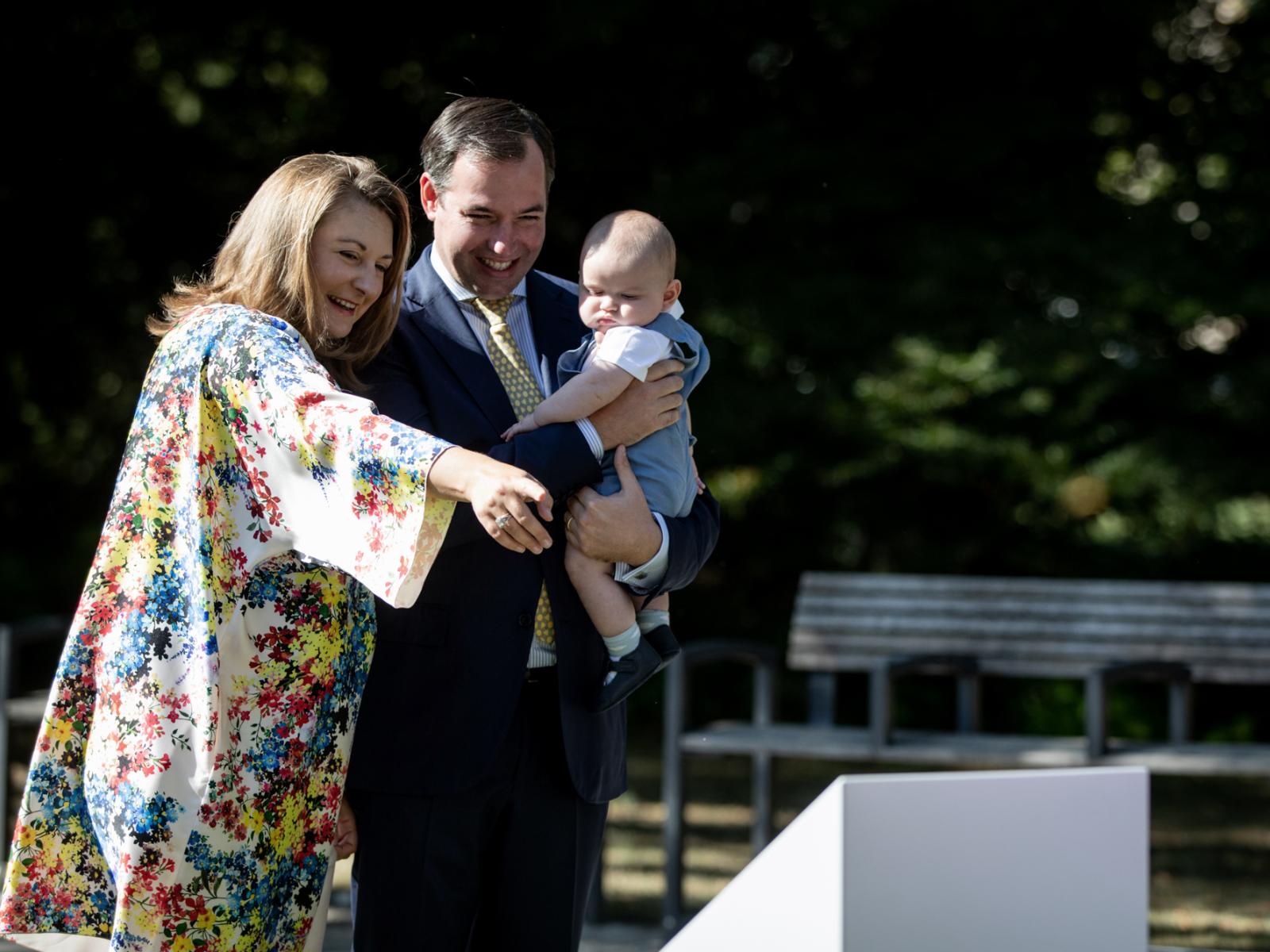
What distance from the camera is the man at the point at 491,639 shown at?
2.31 m

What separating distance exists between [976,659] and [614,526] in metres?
3.19

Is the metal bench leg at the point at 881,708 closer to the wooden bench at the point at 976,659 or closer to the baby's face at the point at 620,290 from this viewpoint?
the wooden bench at the point at 976,659

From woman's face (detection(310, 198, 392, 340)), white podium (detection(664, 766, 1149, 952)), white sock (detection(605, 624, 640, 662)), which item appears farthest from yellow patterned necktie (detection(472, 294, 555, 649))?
white podium (detection(664, 766, 1149, 952))

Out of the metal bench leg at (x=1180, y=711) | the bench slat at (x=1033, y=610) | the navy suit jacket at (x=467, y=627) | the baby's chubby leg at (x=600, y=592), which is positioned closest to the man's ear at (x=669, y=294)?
the navy suit jacket at (x=467, y=627)

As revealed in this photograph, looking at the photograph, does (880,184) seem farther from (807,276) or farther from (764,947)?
(764,947)

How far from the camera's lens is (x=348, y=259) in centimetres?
224

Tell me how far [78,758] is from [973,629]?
4180 mm

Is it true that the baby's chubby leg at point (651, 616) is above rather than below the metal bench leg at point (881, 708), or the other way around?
above

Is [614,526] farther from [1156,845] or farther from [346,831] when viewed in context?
[1156,845]

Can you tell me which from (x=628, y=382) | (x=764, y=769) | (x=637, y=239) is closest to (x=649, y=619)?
(x=628, y=382)

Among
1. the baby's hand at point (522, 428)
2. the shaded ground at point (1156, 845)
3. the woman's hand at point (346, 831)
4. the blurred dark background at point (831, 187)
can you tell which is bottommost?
the shaded ground at point (1156, 845)

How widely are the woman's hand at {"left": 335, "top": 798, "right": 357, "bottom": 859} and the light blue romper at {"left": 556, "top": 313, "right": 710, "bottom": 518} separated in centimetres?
64

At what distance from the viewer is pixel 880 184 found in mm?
7133

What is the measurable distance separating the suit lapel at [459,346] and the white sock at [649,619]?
402mm
